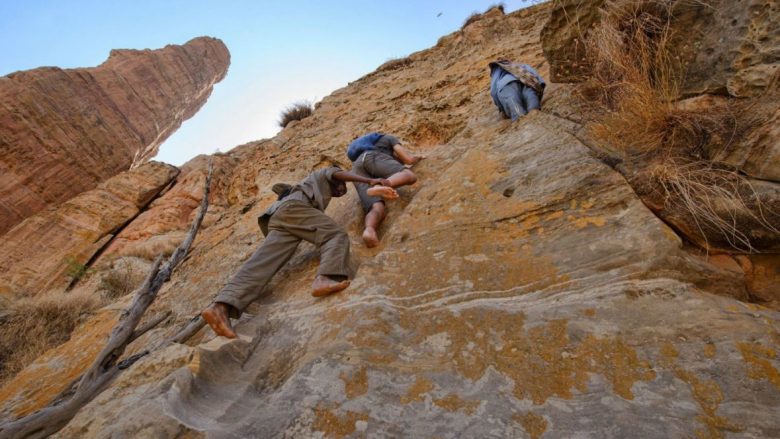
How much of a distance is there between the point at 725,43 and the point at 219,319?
4253 mm

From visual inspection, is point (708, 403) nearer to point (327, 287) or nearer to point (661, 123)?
point (661, 123)

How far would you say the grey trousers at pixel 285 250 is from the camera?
3.14 m

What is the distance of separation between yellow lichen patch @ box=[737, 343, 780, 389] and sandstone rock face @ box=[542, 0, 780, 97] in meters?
1.77

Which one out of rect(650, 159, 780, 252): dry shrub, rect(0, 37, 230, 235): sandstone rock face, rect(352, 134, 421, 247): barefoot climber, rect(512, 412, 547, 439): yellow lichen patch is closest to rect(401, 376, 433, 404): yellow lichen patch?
rect(512, 412, 547, 439): yellow lichen patch

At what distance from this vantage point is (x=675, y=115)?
104 inches

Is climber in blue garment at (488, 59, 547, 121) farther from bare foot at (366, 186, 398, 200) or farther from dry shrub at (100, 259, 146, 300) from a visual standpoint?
dry shrub at (100, 259, 146, 300)

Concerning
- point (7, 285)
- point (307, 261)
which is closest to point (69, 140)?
point (7, 285)

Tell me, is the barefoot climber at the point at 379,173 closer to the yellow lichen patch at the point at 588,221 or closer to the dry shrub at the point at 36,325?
the yellow lichen patch at the point at 588,221

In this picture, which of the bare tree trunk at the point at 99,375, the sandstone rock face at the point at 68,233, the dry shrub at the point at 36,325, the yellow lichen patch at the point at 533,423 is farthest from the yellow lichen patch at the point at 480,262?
the sandstone rock face at the point at 68,233

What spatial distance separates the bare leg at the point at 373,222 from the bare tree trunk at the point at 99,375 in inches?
89.2

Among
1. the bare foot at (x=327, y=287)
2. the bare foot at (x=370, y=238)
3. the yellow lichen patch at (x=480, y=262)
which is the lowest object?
the yellow lichen patch at (x=480, y=262)

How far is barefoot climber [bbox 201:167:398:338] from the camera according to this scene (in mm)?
2992

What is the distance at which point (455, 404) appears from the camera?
5.86ft

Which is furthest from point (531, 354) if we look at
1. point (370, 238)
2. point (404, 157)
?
point (404, 157)
